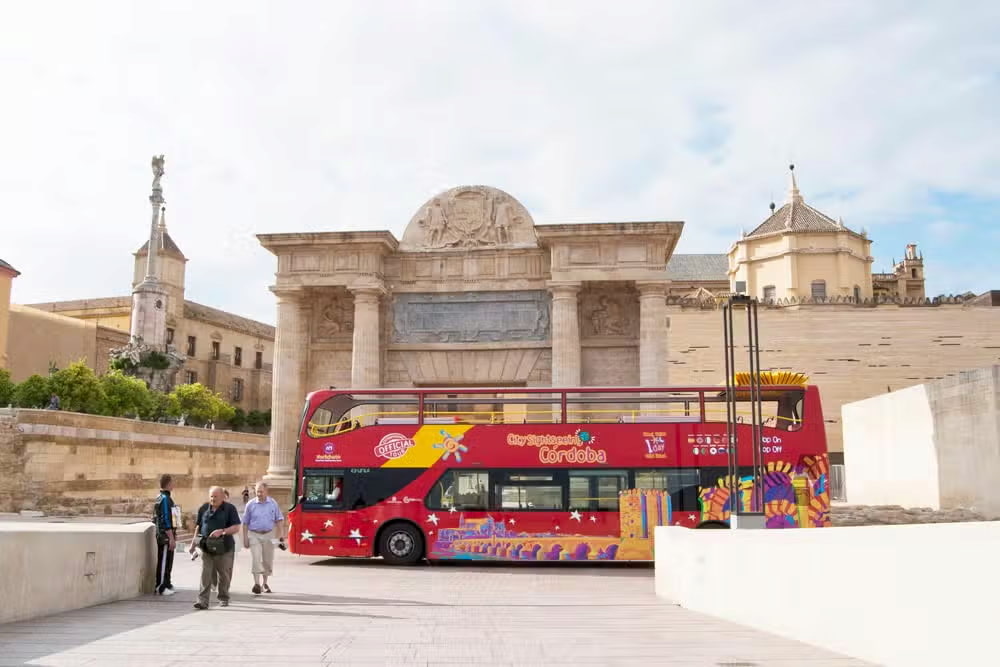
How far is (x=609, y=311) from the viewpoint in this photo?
23.4m

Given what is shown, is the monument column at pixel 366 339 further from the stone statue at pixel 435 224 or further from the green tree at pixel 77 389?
the green tree at pixel 77 389

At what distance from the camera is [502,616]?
28.5ft

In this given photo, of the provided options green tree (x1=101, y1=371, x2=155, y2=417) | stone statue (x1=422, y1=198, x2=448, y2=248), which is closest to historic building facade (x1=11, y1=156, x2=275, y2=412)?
green tree (x1=101, y1=371, x2=155, y2=417)

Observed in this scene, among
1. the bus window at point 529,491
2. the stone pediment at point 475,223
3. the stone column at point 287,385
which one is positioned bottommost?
the bus window at point 529,491

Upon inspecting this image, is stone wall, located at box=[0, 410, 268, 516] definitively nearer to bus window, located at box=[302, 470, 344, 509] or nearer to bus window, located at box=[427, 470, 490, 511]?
bus window, located at box=[302, 470, 344, 509]

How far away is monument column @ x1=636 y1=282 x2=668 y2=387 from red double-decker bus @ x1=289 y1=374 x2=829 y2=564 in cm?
541

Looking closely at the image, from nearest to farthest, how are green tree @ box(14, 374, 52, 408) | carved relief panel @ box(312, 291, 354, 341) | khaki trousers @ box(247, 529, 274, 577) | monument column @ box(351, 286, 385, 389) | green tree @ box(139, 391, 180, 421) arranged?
khaki trousers @ box(247, 529, 274, 577), monument column @ box(351, 286, 385, 389), carved relief panel @ box(312, 291, 354, 341), green tree @ box(14, 374, 52, 408), green tree @ box(139, 391, 180, 421)

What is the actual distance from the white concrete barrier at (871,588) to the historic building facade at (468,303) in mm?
13822

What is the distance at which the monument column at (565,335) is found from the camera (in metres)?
22.3

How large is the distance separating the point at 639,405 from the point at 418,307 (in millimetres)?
6659

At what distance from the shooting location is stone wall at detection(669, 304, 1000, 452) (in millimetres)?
46719

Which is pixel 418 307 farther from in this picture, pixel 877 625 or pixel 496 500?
pixel 877 625

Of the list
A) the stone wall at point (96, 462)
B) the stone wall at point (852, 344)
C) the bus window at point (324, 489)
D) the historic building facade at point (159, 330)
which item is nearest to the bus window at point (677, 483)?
the bus window at point (324, 489)

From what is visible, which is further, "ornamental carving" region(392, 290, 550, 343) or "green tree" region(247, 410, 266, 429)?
"green tree" region(247, 410, 266, 429)
